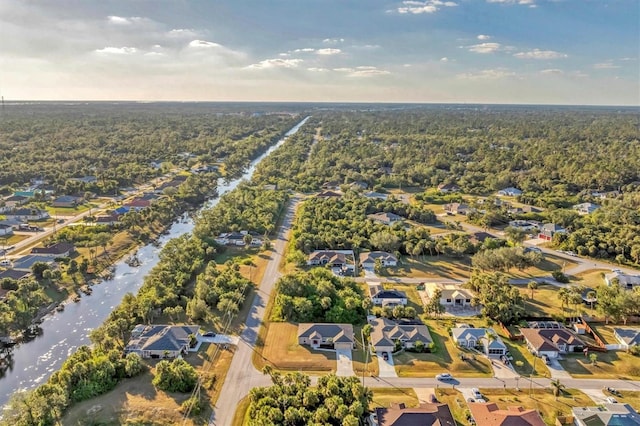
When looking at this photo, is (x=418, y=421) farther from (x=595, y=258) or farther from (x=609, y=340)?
(x=595, y=258)

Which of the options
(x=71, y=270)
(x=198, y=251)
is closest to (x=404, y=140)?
(x=198, y=251)

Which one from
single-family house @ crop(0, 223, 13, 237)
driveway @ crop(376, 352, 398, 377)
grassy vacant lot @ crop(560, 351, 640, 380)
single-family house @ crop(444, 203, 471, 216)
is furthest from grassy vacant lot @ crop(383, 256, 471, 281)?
single-family house @ crop(0, 223, 13, 237)

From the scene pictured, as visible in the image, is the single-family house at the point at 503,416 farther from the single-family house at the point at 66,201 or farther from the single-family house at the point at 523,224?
the single-family house at the point at 66,201

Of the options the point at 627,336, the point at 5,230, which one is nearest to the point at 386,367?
the point at 627,336

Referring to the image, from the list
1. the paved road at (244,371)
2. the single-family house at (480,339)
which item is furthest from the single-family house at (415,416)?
the single-family house at (480,339)

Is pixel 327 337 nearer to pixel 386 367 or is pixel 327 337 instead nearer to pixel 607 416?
pixel 386 367
